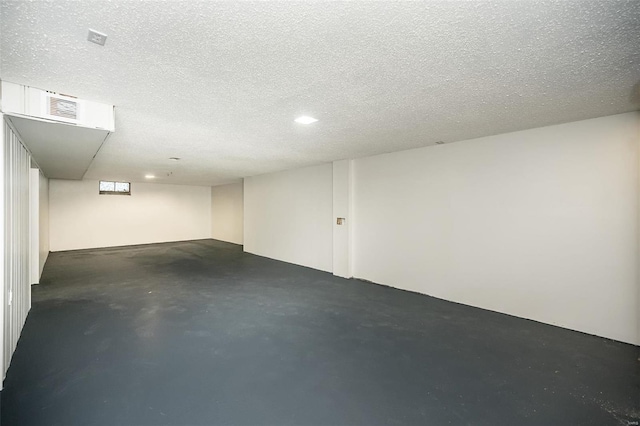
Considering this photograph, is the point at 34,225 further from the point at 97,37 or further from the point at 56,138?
the point at 97,37

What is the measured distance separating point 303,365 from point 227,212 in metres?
8.53

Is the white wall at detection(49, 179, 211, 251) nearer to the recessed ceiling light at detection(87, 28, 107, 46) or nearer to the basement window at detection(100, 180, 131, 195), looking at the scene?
the basement window at detection(100, 180, 131, 195)

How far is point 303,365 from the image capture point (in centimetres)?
235

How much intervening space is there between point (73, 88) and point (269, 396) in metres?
2.74

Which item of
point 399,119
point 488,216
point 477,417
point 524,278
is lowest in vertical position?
point 477,417

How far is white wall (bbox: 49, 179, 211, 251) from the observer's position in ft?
26.3

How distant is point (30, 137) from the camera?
9.31 ft

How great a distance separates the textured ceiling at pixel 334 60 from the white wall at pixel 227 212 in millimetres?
6515

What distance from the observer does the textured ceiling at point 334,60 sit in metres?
1.33

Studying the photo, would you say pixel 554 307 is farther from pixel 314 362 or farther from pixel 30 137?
pixel 30 137

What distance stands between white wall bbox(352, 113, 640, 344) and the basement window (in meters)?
8.62

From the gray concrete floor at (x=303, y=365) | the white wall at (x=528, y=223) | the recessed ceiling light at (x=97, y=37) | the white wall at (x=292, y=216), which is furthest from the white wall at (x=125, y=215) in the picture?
the recessed ceiling light at (x=97, y=37)

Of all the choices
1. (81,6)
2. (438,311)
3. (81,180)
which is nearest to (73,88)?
(81,6)

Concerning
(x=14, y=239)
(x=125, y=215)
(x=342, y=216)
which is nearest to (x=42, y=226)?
(x=125, y=215)
